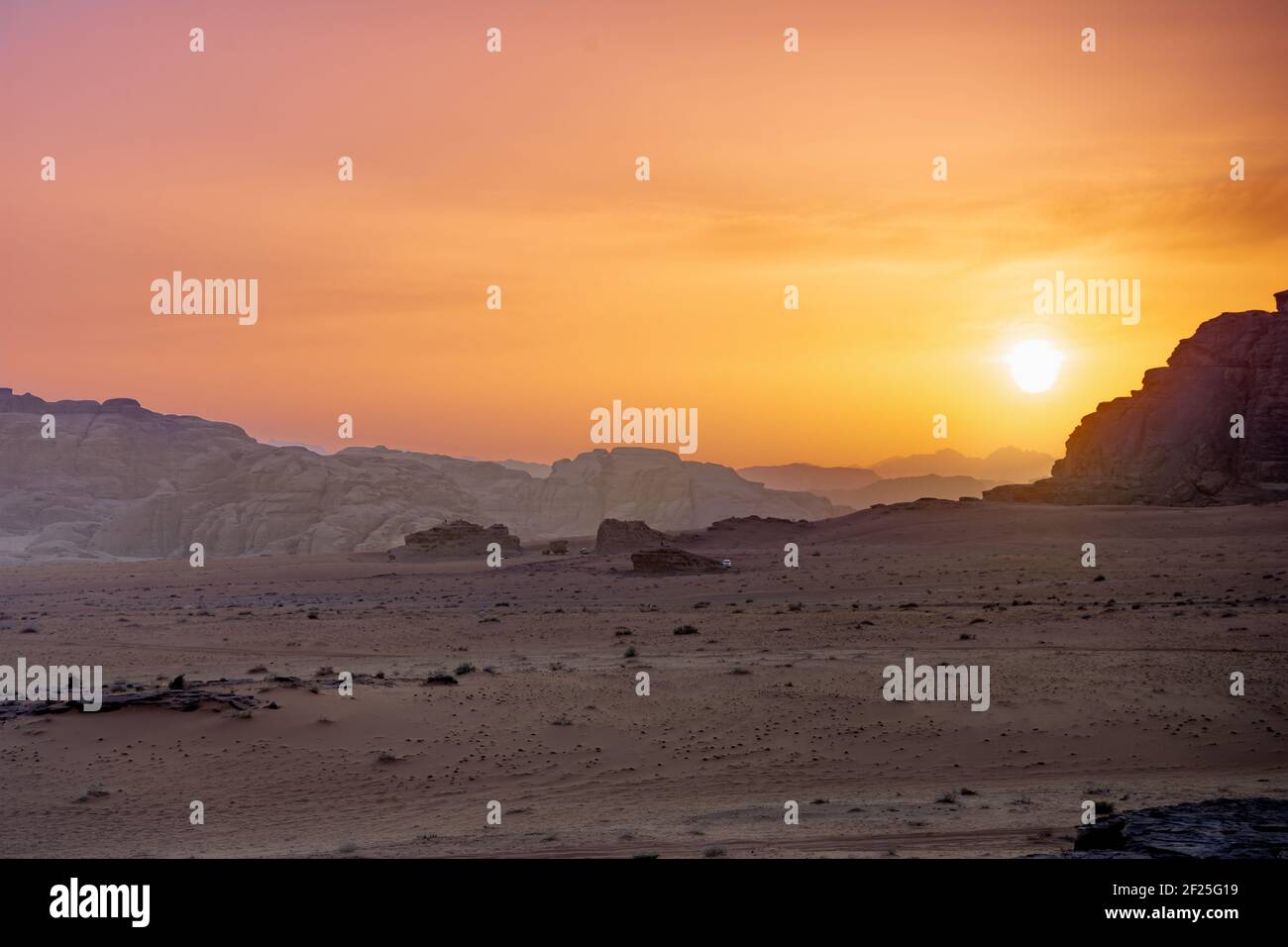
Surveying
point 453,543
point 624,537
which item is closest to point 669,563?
point 624,537

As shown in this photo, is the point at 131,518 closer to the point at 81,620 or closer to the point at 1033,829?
the point at 81,620

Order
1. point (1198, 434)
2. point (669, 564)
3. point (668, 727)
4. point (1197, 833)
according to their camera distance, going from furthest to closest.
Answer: point (1198, 434), point (669, 564), point (668, 727), point (1197, 833)

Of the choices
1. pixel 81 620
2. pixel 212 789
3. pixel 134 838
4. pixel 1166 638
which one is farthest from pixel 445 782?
pixel 81 620

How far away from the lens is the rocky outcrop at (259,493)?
107381 millimetres

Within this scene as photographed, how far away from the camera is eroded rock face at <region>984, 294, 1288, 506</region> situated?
63.2 metres

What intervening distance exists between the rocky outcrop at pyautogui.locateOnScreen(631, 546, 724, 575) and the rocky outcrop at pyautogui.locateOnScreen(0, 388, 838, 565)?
1850 inches

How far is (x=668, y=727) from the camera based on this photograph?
18750 millimetres

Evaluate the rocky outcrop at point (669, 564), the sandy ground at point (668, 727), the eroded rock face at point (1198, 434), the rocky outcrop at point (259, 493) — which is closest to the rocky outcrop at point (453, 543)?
the rocky outcrop at point (669, 564)

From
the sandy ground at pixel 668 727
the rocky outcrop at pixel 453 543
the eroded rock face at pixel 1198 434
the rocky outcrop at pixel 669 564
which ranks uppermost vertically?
the eroded rock face at pixel 1198 434

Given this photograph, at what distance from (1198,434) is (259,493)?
305 feet

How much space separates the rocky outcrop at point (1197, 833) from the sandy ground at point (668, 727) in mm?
1195

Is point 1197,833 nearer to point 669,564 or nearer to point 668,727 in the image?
point 668,727

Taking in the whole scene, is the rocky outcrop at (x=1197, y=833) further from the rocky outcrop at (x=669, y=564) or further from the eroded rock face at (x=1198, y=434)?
the eroded rock face at (x=1198, y=434)
